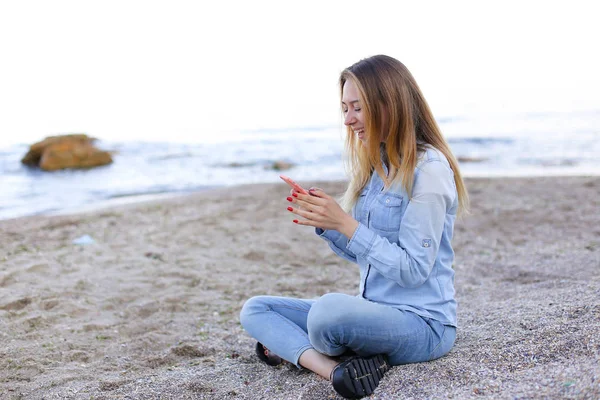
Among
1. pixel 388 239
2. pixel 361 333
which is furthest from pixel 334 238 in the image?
pixel 361 333

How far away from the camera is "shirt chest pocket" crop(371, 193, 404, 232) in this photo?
2.62 m

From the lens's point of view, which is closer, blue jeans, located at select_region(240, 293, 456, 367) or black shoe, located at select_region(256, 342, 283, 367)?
blue jeans, located at select_region(240, 293, 456, 367)

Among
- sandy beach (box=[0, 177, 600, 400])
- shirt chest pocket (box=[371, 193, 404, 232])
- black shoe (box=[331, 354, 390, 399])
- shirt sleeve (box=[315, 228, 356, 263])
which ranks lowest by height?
sandy beach (box=[0, 177, 600, 400])

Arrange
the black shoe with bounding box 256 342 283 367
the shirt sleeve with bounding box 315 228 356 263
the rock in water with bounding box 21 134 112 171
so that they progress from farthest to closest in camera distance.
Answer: the rock in water with bounding box 21 134 112 171 < the black shoe with bounding box 256 342 283 367 < the shirt sleeve with bounding box 315 228 356 263

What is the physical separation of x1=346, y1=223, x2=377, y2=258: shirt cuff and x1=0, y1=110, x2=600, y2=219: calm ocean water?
394 centimetres

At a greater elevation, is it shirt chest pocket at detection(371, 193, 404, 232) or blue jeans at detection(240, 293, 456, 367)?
shirt chest pocket at detection(371, 193, 404, 232)

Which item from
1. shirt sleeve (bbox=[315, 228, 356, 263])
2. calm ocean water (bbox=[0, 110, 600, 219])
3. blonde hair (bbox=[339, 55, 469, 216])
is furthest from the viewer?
calm ocean water (bbox=[0, 110, 600, 219])

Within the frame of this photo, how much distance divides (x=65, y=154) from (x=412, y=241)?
55.4ft

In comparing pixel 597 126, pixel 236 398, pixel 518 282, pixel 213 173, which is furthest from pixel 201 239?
pixel 597 126

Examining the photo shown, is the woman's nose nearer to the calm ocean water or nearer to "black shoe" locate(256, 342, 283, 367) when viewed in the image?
"black shoe" locate(256, 342, 283, 367)

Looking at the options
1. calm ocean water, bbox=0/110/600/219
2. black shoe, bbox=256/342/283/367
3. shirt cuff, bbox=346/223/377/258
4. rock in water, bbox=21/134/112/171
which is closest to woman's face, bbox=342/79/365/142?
shirt cuff, bbox=346/223/377/258

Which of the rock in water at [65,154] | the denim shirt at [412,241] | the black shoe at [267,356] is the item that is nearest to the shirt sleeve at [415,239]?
the denim shirt at [412,241]

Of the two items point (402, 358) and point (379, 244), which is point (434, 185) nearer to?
point (379, 244)

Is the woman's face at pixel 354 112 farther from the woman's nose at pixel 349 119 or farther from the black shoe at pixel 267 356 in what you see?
the black shoe at pixel 267 356
